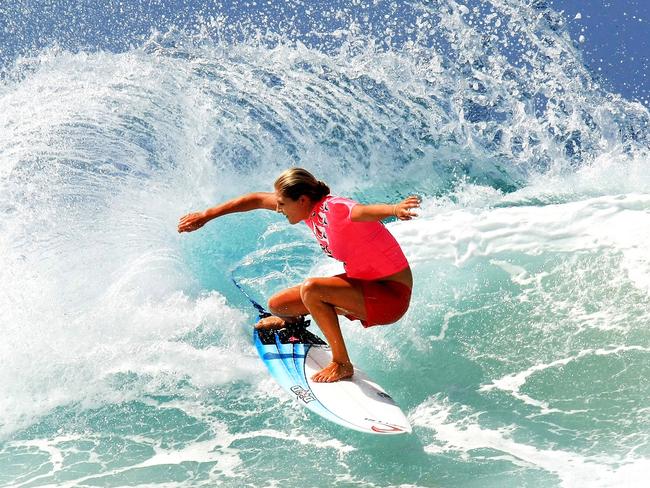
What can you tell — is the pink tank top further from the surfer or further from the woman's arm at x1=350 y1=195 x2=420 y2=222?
the woman's arm at x1=350 y1=195 x2=420 y2=222

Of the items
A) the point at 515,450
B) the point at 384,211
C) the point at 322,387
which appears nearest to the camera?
the point at 384,211

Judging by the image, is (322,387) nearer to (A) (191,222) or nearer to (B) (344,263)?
(B) (344,263)

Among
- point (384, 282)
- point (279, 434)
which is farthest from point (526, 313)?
point (279, 434)

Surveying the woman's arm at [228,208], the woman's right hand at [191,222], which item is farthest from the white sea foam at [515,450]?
the woman's right hand at [191,222]

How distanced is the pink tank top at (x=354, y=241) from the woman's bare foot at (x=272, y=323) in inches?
42.8

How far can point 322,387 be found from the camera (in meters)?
4.71

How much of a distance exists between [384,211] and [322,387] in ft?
4.74

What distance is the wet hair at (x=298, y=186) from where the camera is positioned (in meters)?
4.30

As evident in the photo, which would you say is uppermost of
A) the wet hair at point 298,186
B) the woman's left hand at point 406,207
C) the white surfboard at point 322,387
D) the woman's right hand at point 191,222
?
the woman's right hand at point 191,222

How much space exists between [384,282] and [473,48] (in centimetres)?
718

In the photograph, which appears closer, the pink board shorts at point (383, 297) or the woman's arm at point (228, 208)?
the pink board shorts at point (383, 297)

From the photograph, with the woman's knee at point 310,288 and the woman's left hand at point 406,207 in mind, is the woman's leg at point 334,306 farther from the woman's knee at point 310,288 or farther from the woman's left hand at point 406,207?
the woman's left hand at point 406,207

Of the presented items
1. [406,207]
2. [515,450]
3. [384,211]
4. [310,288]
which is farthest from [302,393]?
[406,207]

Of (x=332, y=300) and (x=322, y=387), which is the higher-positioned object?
(x=332, y=300)
